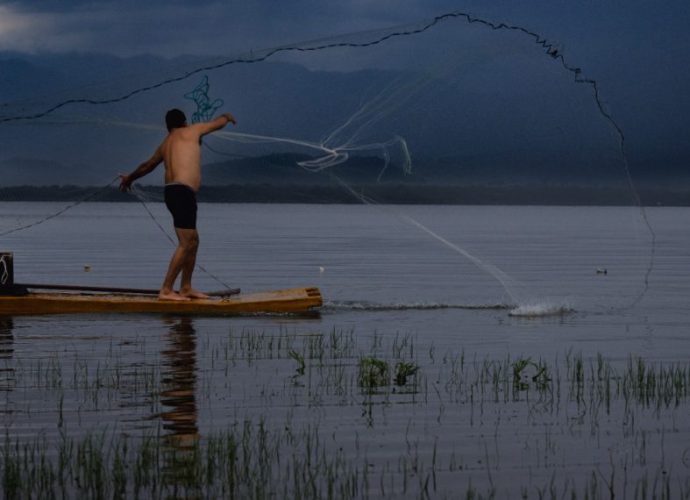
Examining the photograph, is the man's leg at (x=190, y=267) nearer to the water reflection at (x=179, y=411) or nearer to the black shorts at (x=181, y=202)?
the black shorts at (x=181, y=202)

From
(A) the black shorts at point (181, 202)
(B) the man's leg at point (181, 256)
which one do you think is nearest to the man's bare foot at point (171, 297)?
(B) the man's leg at point (181, 256)

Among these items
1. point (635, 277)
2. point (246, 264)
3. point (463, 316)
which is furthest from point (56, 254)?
point (463, 316)

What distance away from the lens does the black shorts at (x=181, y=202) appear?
18.6 meters

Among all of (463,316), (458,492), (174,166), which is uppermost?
(174,166)

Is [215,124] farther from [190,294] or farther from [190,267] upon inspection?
[190,294]

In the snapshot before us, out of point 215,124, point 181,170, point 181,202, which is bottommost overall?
point 181,202

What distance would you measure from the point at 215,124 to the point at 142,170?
1507 mm

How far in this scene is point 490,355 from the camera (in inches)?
629

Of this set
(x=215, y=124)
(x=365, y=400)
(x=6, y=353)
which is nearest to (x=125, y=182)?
(x=215, y=124)

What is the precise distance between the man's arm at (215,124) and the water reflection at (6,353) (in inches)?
149

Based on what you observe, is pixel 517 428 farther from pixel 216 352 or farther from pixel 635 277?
pixel 635 277

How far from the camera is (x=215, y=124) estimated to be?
59.4 ft

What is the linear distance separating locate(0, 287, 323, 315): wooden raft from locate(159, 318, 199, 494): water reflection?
1576 millimetres

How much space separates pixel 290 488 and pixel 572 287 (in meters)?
23.6
